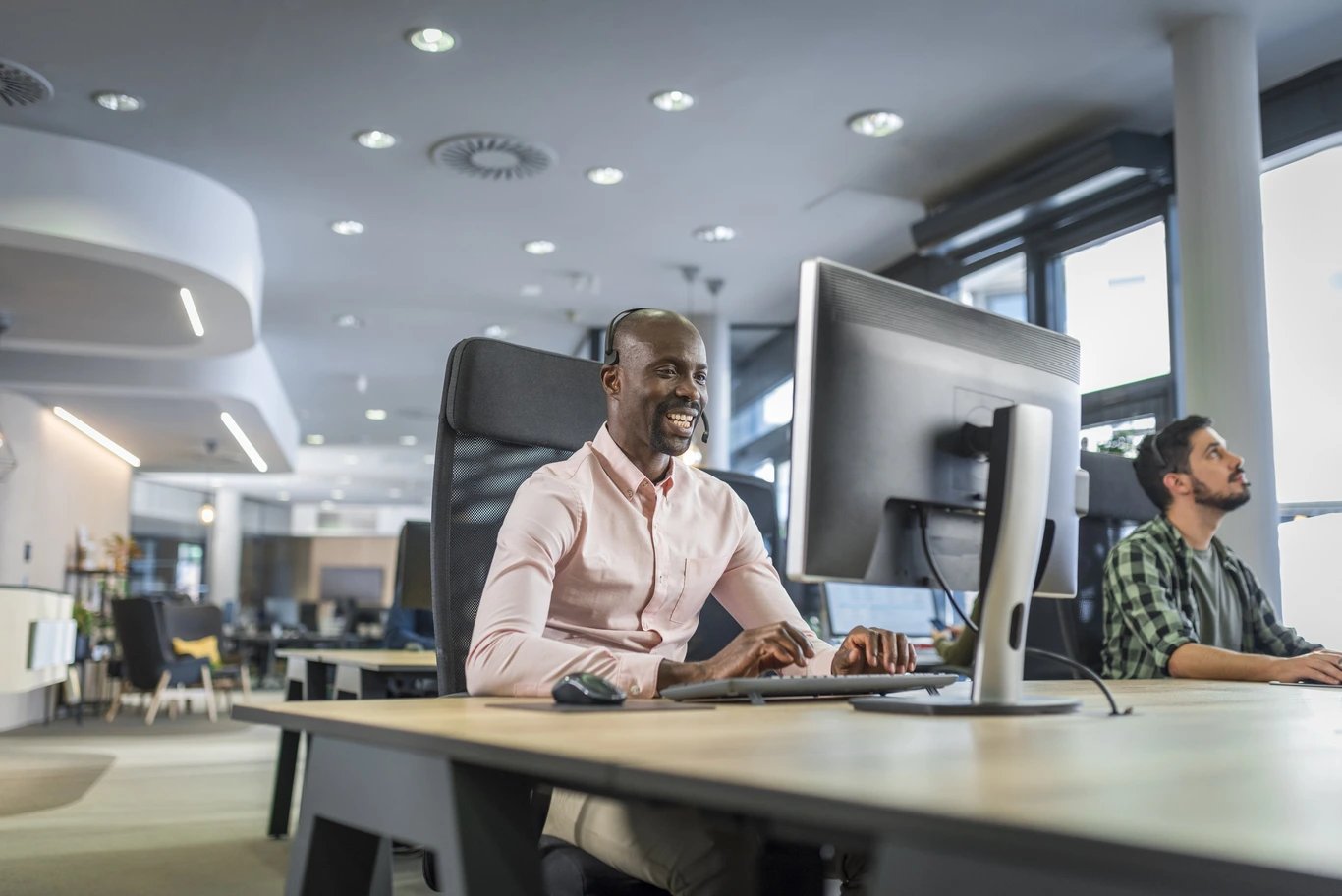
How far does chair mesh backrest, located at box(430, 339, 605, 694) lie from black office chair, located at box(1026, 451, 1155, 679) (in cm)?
138

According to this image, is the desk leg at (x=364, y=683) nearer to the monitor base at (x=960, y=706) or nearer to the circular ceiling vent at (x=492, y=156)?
the monitor base at (x=960, y=706)

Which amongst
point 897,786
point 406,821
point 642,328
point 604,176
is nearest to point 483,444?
point 642,328

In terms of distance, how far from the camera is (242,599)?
20656mm

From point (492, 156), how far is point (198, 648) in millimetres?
6561

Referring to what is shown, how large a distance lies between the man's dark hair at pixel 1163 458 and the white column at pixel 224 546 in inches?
705

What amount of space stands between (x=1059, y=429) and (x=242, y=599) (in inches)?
829

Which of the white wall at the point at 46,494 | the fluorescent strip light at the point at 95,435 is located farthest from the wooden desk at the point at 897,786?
the fluorescent strip light at the point at 95,435

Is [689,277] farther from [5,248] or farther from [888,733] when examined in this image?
[888,733]

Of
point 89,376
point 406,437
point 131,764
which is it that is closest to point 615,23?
point 131,764

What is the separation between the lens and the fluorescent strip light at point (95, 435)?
10078 millimetres

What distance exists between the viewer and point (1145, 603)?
2604 millimetres

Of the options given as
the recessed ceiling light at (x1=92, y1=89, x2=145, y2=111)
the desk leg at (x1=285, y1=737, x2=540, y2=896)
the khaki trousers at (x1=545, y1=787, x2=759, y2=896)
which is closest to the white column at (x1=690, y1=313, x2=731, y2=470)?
the recessed ceiling light at (x1=92, y1=89, x2=145, y2=111)

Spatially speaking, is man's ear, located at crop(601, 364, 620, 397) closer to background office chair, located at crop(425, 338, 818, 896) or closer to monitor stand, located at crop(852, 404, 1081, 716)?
background office chair, located at crop(425, 338, 818, 896)

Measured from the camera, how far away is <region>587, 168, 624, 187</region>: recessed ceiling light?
5750mm
